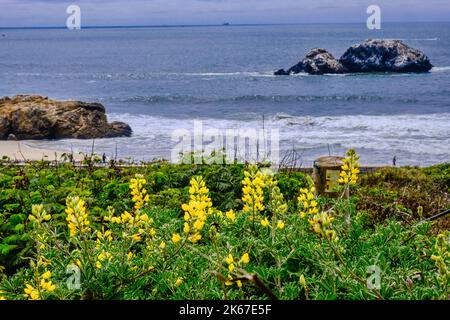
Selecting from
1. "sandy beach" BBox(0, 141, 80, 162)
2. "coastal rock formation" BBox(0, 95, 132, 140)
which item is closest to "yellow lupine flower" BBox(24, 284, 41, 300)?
"sandy beach" BBox(0, 141, 80, 162)

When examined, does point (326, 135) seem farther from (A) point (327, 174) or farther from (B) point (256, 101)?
(A) point (327, 174)

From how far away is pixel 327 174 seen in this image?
5.15m

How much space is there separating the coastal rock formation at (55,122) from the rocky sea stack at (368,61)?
109 feet

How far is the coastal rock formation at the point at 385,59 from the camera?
5541cm

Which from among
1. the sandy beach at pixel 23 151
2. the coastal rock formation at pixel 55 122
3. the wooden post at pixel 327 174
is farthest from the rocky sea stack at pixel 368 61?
the wooden post at pixel 327 174

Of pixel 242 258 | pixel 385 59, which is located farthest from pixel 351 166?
pixel 385 59

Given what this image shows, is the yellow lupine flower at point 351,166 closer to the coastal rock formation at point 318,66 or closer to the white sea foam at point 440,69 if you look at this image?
the coastal rock formation at point 318,66

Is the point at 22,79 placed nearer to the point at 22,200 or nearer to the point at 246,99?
the point at 246,99

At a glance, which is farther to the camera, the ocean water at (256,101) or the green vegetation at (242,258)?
the ocean water at (256,101)

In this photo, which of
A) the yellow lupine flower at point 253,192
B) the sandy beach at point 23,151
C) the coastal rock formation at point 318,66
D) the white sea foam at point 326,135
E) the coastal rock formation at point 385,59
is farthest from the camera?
the coastal rock formation at point 385,59

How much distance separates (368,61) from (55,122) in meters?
39.1

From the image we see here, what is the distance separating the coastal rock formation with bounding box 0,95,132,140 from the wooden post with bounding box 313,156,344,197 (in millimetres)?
18085
